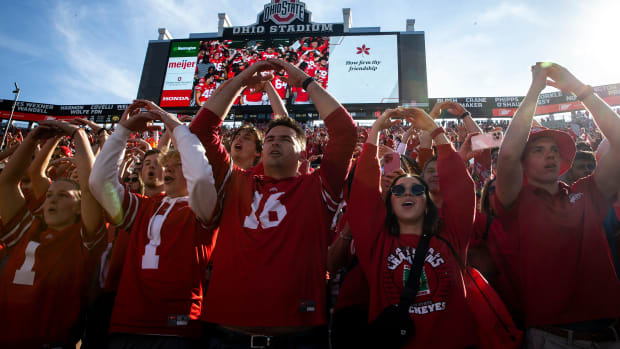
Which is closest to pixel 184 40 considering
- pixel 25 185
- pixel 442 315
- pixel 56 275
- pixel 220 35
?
pixel 220 35

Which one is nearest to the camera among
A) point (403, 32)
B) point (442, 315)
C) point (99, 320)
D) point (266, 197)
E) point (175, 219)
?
point (442, 315)

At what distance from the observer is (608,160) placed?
6.71 feet

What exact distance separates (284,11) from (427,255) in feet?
75.7

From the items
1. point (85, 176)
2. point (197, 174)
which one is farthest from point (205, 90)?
point (197, 174)

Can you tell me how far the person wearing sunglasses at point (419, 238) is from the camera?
172 cm

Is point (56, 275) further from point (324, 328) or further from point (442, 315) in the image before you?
point (442, 315)

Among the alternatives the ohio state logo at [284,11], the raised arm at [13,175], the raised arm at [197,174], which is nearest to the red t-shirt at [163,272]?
the raised arm at [197,174]

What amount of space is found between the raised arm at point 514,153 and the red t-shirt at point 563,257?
4.2 inches

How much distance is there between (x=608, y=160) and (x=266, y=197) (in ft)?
7.45

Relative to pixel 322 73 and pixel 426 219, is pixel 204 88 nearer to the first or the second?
pixel 322 73

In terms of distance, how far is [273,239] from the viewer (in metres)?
1.83

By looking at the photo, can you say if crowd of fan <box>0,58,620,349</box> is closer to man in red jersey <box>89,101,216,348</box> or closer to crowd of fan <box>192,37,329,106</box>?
man in red jersey <box>89,101,216,348</box>

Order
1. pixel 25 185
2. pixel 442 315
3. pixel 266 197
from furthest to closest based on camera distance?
1. pixel 25 185
2. pixel 266 197
3. pixel 442 315

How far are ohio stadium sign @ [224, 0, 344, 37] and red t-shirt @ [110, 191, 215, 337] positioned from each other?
67.0 ft
